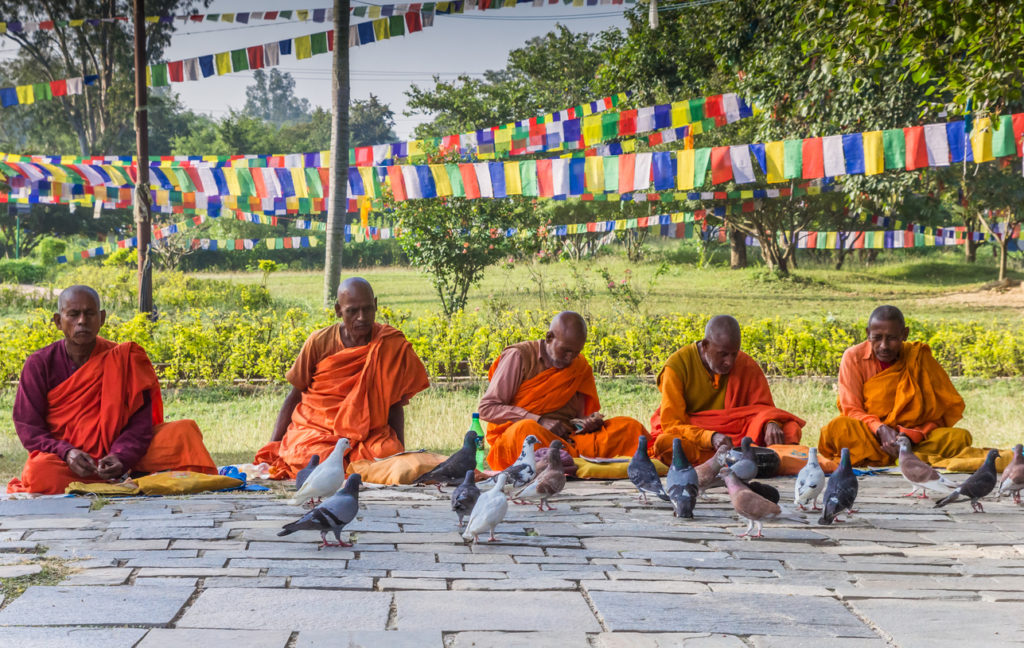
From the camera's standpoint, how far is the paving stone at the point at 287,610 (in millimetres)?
3564

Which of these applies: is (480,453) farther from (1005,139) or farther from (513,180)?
(1005,139)

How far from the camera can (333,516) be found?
15.2 feet

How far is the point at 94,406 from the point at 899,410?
5.94 metres

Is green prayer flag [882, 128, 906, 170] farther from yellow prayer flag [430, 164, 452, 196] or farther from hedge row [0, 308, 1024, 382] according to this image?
yellow prayer flag [430, 164, 452, 196]

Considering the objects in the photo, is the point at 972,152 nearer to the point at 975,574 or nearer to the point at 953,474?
the point at 953,474

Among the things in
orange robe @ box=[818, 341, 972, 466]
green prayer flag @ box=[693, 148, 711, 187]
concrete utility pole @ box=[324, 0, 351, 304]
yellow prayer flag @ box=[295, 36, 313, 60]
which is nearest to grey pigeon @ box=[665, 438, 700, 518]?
orange robe @ box=[818, 341, 972, 466]

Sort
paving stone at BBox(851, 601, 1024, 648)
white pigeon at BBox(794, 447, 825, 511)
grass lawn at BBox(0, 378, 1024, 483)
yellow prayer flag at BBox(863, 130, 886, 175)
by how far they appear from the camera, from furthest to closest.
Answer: yellow prayer flag at BBox(863, 130, 886, 175) < grass lawn at BBox(0, 378, 1024, 483) < white pigeon at BBox(794, 447, 825, 511) < paving stone at BBox(851, 601, 1024, 648)

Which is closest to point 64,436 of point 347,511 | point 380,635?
point 347,511

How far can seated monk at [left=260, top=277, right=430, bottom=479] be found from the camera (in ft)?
23.5

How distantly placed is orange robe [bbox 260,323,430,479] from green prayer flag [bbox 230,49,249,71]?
9.92 meters

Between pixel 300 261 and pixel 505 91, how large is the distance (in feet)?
35.0

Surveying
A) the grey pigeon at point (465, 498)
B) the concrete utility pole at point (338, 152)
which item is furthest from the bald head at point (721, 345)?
the concrete utility pole at point (338, 152)

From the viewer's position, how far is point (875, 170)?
11.9 metres

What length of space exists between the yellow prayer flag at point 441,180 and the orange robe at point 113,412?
7.17 meters
